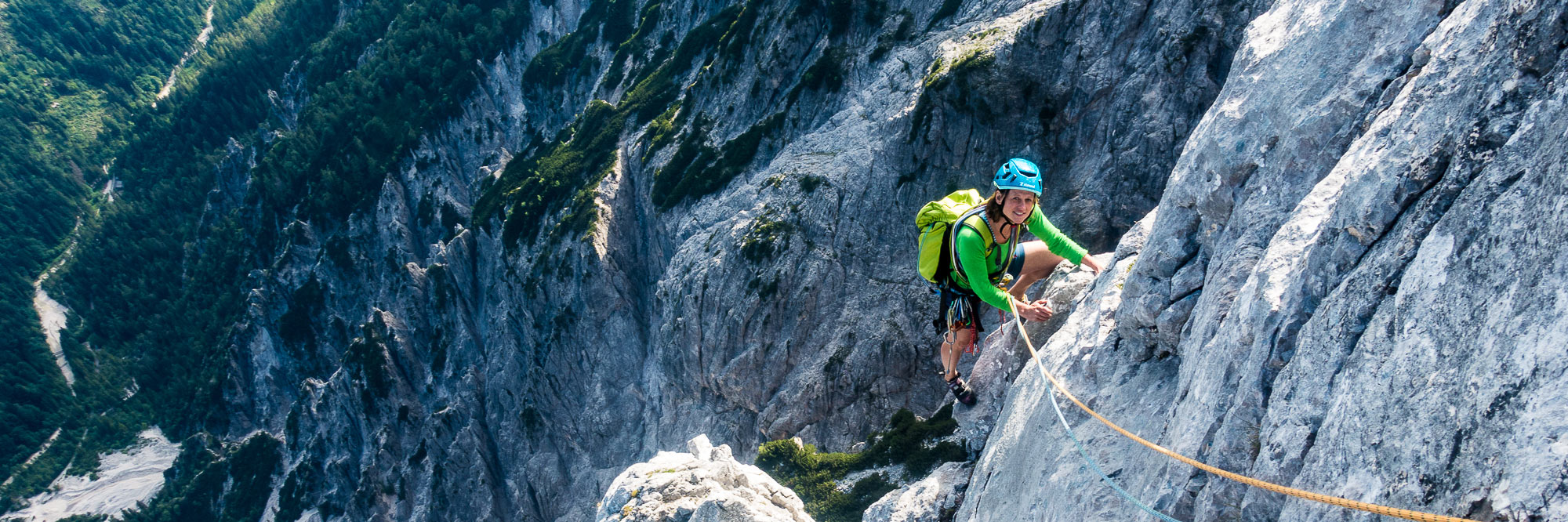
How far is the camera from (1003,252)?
424 inches

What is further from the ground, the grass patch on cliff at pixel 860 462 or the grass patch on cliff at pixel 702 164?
the grass patch on cliff at pixel 702 164

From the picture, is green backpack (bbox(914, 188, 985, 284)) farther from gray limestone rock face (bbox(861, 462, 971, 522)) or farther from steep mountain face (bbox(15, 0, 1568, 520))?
gray limestone rock face (bbox(861, 462, 971, 522))

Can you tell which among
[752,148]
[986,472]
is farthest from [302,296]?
[986,472]

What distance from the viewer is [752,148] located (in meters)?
35.4

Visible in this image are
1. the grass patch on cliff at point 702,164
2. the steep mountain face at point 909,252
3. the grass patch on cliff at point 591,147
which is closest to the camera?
the steep mountain face at point 909,252

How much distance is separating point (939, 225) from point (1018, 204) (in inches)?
70.1

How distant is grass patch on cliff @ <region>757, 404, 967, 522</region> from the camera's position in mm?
16328

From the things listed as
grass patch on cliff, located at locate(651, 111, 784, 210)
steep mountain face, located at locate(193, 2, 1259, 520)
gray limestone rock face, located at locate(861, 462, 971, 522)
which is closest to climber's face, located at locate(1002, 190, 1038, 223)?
gray limestone rock face, located at locate(861, 462, 971, 522)

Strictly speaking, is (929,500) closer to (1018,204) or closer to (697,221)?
(1018,204)

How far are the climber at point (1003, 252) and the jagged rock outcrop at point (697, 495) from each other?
465 centimetres

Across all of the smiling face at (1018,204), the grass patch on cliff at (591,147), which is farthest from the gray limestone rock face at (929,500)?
the grass patch on cliff at (591,147)

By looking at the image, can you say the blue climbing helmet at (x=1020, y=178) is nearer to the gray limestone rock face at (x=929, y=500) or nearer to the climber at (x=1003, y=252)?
the climber at (x=1003, y=252)

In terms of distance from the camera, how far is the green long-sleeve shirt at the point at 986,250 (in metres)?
10.1

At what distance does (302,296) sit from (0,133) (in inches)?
4541
